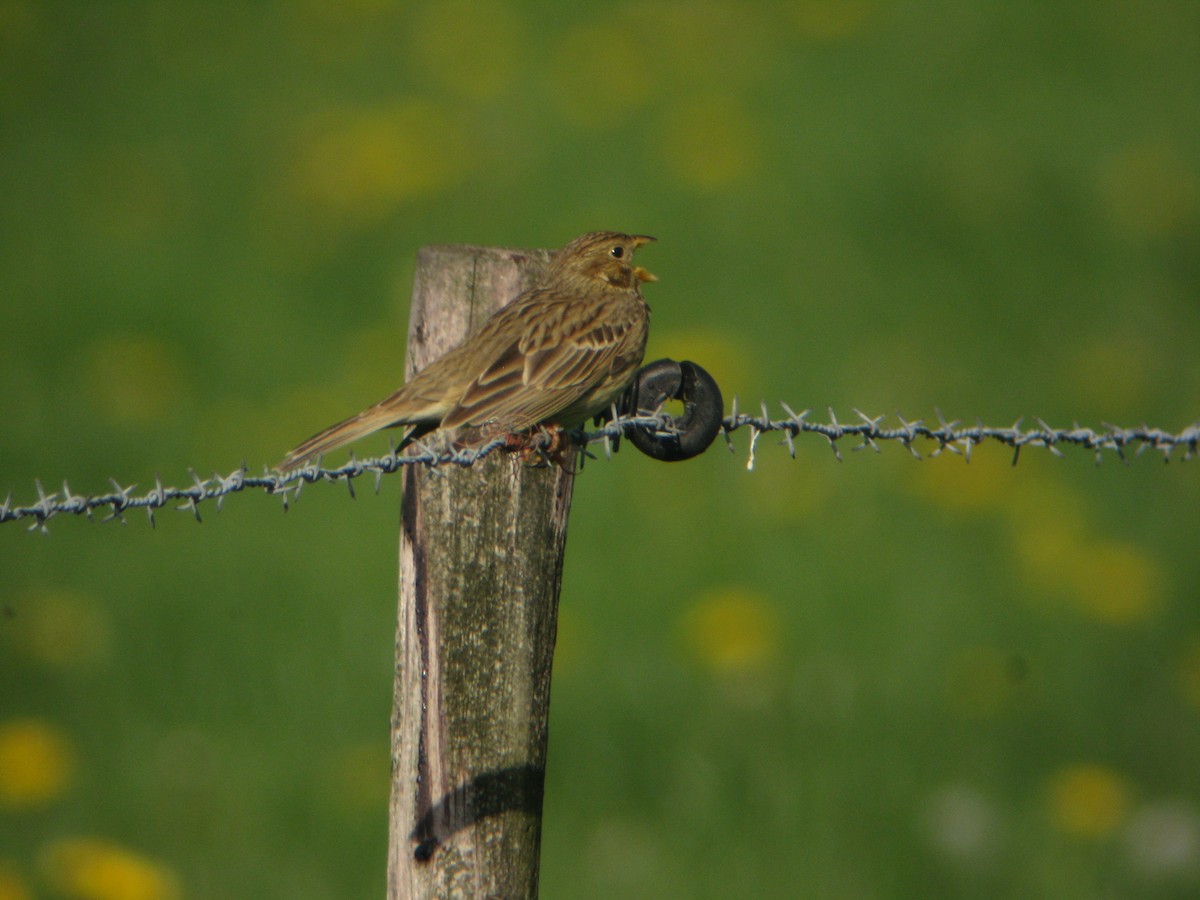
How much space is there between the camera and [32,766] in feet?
24.2

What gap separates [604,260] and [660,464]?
168 inches

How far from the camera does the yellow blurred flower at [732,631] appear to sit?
8.59 m

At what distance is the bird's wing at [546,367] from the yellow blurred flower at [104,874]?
2636mm

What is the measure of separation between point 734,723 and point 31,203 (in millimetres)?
8696

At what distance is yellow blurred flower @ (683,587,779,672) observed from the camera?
28.2 ft

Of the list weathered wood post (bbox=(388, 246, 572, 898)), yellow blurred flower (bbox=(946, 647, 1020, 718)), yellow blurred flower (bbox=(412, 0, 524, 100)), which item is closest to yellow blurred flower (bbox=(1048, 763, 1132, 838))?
yellow blurred flower (bbox=(946, 647, 1020, 718))

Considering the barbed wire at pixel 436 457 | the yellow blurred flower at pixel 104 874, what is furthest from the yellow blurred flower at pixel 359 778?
the barbed wire at pixel 436 457

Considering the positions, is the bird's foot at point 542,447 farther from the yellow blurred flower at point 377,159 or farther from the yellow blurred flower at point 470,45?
the yellow blurred flower at point 470,45

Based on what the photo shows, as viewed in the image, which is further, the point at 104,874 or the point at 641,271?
the point at 641,271

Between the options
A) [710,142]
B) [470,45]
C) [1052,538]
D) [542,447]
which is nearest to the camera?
[542,447]

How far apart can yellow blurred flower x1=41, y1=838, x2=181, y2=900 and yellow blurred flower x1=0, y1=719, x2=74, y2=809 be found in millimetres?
462

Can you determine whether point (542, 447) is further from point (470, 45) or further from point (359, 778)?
point (470, 45)

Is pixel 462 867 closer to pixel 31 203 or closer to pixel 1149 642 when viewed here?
pixel 1149 642

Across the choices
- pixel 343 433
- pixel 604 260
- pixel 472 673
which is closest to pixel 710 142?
pixel 604 260
